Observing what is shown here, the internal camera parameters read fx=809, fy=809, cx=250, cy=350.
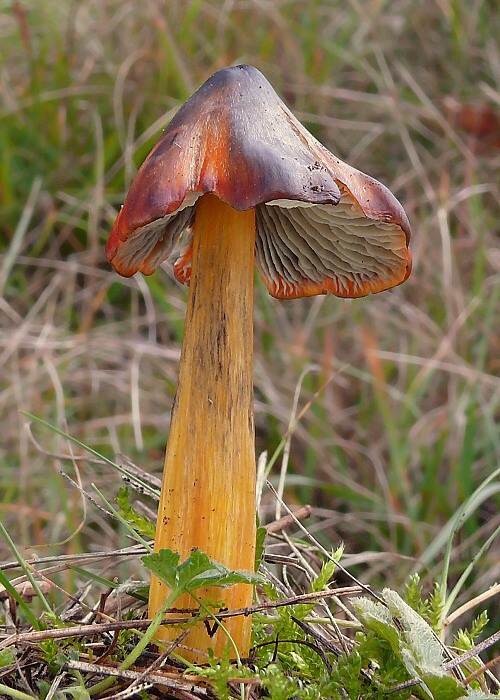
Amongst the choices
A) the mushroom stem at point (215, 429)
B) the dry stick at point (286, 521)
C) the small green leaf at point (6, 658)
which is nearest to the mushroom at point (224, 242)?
the mushroom stem at point (215, 429)

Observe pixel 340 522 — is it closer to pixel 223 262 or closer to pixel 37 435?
pixel 37 435

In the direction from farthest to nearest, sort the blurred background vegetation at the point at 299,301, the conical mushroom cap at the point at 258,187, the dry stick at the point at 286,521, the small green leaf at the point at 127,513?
the blurred background vegetation at the point at 299,301
the dry stick at the point at 286,521
the small green leaf at the point at 127,513
the conical mushroom cap at the point at 258,187

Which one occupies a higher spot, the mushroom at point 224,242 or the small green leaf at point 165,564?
the mushroom at point 224,242

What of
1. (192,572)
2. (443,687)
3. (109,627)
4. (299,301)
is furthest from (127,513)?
(299,301)

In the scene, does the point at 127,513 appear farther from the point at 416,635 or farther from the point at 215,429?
the point at 416,635

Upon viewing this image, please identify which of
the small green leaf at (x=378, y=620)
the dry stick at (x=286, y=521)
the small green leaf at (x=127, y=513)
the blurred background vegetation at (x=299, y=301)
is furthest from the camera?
the blurred background vegetation at (x=299, y=301)

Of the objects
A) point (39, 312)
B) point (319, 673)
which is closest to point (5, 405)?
point (39, 312)

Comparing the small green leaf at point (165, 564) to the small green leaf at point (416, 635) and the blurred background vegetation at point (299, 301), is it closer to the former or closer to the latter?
the small green leaf at point (416, 635)
